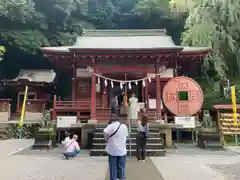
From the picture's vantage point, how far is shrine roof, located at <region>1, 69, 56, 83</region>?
2464 cm

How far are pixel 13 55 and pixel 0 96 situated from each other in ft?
16.9

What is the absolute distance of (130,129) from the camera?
36.0 ft

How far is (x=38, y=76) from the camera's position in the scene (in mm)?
25672

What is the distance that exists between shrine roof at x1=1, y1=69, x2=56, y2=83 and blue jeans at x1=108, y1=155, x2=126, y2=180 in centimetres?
2058

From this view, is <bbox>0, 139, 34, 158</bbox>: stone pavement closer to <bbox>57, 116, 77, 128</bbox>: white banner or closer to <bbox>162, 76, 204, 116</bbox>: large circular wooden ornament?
<bbox>57, 116, 77, 128</bbox>: white banner

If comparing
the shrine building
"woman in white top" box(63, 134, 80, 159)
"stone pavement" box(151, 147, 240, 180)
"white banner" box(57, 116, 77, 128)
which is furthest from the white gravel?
the shrine building

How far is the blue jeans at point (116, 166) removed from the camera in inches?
207

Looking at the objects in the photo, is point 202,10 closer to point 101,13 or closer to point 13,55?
point 101,13

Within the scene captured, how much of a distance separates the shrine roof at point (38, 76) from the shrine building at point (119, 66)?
8.86m

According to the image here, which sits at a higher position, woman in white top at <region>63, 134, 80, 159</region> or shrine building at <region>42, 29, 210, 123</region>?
shrine building at <region>42, 29, 210, 123</region>

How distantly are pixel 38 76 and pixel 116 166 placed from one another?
2240 centimetres

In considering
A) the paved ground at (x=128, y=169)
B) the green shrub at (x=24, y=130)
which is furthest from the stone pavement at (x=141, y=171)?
the green shrub at (x=24, y=130)

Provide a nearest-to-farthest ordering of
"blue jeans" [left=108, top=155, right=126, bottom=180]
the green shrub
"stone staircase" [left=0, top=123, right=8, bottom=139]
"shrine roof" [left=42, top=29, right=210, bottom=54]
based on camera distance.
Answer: "blue jeans" [left=108, top=155, right=126, bottom=180], "shrine roof" [left=42, top=29, right=210, bottom=54], "stone staircase" [left=0, top=123, right=8, bottom=139], the green shrub

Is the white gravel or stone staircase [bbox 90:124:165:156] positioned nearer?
the white gravel
